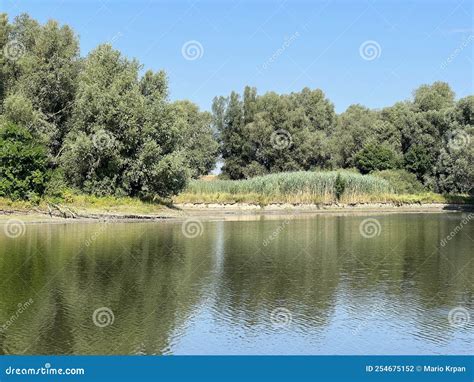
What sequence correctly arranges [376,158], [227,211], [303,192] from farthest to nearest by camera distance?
[376,158] → [303,192] → [227,211]

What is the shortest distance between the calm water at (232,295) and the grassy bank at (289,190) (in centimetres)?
2085

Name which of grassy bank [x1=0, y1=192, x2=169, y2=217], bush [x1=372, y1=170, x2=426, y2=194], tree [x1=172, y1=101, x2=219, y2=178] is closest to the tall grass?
bush [x1=372, y1=170, x2=426, y2=194]

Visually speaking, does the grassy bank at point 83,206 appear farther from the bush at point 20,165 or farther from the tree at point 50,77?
the tree at point 50,77

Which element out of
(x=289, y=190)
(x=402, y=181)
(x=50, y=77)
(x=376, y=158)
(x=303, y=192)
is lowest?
(x=303, y=192)

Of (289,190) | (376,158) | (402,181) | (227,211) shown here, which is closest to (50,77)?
(227,211)

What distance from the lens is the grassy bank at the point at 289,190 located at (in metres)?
50.6

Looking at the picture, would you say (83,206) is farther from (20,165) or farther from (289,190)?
(289,190)

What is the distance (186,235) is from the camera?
3145 cm

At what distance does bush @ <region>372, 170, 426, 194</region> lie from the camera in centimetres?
5859

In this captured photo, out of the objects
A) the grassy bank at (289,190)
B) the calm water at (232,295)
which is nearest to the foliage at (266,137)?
the grassy bank at (289,190)

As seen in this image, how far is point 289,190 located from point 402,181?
1404 centimetres

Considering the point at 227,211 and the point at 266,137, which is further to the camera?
the point at 266,137

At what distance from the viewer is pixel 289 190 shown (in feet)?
170

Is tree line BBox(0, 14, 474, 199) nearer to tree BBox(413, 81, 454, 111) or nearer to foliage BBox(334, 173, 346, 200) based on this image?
tree BBox(413, 81, 454, 111)
